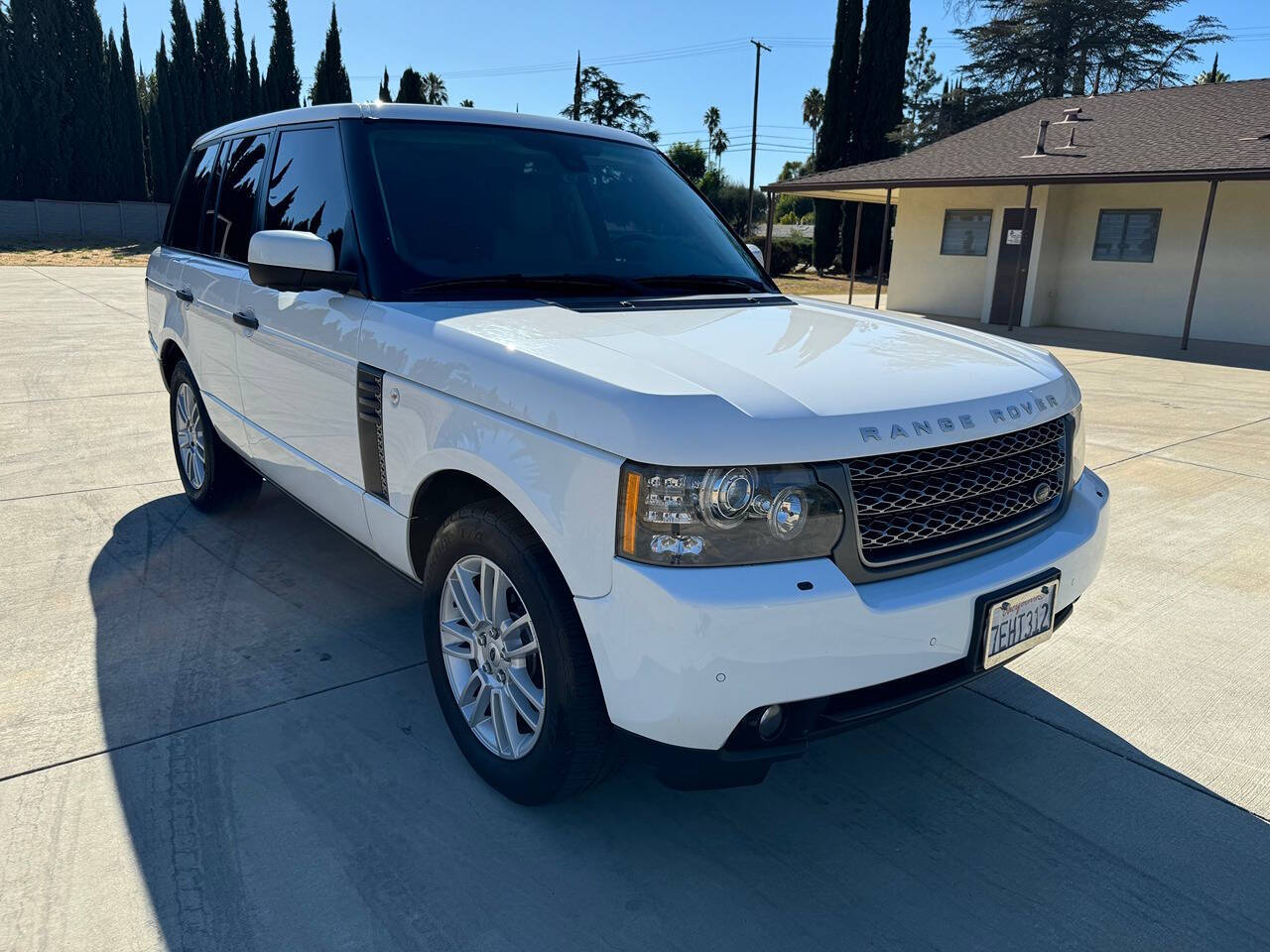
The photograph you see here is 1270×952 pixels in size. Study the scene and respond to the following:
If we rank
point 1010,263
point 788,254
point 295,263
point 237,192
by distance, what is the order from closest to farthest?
point 295,263
point 237,192
point 1010,263
point 788,254

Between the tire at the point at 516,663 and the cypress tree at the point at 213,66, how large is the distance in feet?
168

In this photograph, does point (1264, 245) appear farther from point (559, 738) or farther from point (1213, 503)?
point (559, 738)

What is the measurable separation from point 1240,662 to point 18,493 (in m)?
6.34

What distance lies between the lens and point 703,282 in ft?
11.9

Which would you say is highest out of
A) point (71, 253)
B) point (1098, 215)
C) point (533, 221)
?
point (1098, 215)

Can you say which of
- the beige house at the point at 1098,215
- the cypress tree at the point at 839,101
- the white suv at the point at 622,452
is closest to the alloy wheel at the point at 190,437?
the white suv at the point at 622,452

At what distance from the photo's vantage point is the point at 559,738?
7.95 ft

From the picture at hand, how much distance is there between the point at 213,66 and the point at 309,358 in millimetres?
52292

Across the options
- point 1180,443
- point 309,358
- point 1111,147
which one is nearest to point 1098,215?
point 1111,147

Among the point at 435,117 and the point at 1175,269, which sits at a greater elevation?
the point at 435,117

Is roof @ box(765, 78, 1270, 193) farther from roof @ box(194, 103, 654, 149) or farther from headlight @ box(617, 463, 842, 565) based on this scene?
headlight @ box(617, 463, 842, 565)

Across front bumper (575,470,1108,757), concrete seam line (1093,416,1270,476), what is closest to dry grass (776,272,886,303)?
concrete seam line (1093,416,1270,476)

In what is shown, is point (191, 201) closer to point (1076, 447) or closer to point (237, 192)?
point (237, 192)

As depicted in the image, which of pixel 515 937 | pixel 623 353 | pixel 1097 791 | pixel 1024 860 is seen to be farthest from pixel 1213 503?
pixel 515 937
